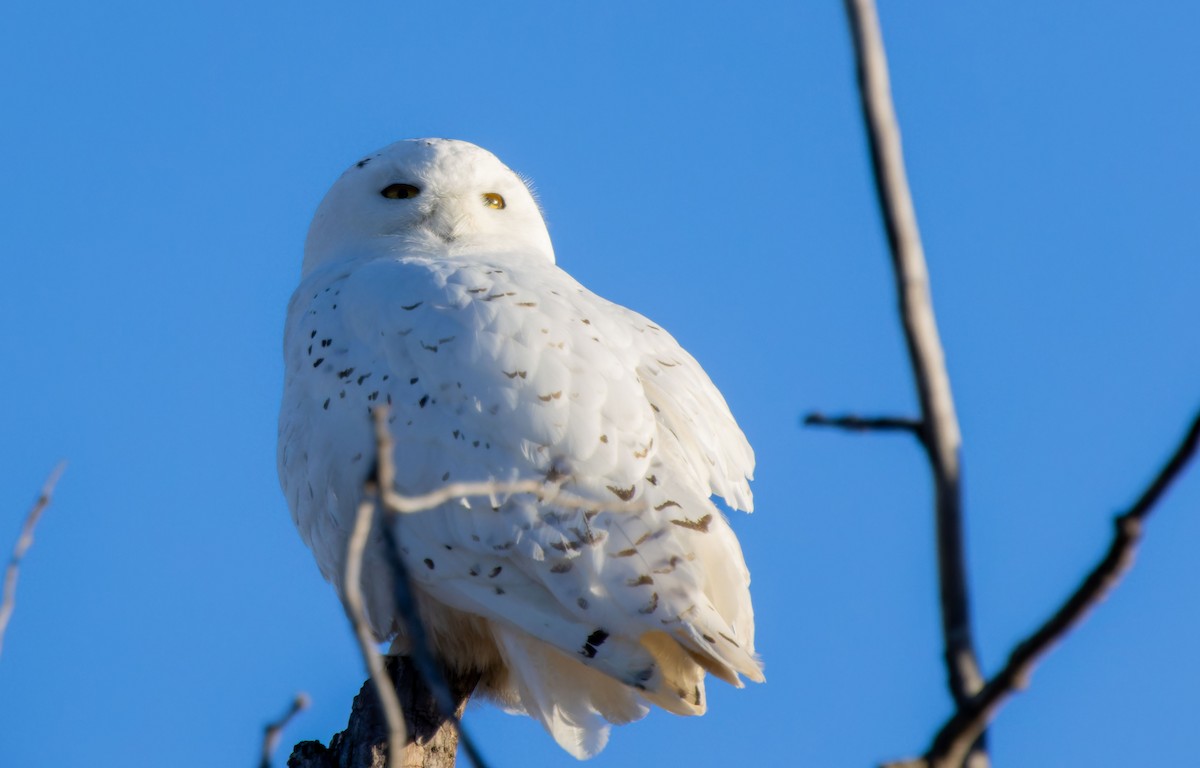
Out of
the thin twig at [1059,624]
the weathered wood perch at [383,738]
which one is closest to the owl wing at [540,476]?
the weathered wood perch at [383,738]

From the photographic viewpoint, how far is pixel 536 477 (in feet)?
11.0

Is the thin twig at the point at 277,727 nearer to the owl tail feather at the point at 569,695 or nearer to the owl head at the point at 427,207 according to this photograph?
the owl tail feather at the point at 569,695

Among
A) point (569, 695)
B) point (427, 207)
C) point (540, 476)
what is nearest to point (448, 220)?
point (427, 207)

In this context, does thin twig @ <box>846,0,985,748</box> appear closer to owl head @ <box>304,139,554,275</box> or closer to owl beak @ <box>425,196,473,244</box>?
owl head @ <box>304,139,554,275</box>

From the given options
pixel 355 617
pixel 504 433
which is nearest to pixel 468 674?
pixel 504 433

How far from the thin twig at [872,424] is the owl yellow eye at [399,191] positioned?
356 centimetres

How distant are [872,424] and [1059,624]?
23 cm

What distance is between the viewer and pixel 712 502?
3.68 meters

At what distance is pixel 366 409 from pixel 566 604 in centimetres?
72

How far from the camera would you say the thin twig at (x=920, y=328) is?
1183 millimetres

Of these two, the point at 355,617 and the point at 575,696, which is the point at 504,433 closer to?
the point at 575,696

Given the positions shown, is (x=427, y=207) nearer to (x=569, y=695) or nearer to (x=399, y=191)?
(x=399, y=191)

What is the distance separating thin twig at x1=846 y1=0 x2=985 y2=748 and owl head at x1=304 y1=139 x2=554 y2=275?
130 inches

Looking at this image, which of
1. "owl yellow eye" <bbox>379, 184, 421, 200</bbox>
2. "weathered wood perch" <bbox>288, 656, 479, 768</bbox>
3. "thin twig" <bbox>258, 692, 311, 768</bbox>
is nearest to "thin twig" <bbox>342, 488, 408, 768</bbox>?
"thin twig" <bbox>258, 692, 311, 768</bbox>
